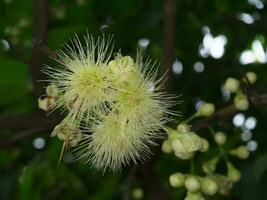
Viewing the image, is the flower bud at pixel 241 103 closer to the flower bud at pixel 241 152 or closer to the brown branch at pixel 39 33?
the flower bud at pixel 241 152

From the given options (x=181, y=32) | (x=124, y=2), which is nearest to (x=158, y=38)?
(x=181, y=32)

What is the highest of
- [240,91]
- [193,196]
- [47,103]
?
[240,91]

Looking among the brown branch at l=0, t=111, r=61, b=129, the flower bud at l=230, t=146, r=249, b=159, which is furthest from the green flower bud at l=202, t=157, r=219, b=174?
the brown branch at l=0, t=111, r=61, b=129

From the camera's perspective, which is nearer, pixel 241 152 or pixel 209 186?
pixel 209 186

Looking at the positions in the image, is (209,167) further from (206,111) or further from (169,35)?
(169,35)

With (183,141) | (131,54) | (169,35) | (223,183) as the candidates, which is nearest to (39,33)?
(169,35)

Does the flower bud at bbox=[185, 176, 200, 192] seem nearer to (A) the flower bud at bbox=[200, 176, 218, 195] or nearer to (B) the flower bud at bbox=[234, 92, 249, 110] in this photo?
(A) the flower bud at bbox=[200, 176, 218, 195]
